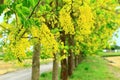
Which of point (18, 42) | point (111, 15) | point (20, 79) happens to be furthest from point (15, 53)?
point (20, 79)

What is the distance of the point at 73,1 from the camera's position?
36.8 feet

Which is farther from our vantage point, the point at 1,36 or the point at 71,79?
the point at 71,79

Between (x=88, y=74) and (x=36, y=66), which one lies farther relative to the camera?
(x=88, y=74)

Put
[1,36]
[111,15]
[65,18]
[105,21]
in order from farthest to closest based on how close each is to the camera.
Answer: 1. [111,15]
2. [105,21]
3. [1,36]
4. [65,18]

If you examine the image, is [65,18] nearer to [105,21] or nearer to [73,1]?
[73,1]

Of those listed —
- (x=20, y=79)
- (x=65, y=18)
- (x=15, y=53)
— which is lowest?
(x=20, y=79)

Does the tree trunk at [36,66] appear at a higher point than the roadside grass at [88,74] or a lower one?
higher

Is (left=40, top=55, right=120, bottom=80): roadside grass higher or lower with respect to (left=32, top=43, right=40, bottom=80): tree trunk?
lower

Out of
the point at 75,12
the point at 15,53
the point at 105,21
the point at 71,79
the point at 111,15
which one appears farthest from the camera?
the point at 71,79

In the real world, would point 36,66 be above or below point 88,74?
above

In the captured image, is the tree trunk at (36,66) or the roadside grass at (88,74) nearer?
the tree trunk at (36,66)

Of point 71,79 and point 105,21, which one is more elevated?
point 105,21

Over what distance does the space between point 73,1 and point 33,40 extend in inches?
77.4

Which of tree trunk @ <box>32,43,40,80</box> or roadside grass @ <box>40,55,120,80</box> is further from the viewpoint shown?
roadside grass @ <box>40,55,120,80</box>
